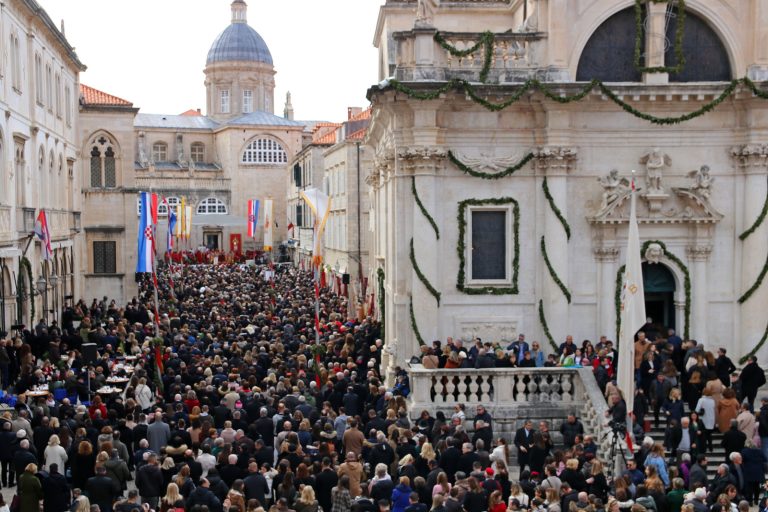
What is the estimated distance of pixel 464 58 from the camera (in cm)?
2341

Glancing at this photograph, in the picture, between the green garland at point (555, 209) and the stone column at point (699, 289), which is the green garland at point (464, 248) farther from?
the stone column at point (699, 289)

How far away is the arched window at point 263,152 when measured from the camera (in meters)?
92.6

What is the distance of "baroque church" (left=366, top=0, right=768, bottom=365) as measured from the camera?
2327cm

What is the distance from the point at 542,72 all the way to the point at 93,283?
95.8 feet

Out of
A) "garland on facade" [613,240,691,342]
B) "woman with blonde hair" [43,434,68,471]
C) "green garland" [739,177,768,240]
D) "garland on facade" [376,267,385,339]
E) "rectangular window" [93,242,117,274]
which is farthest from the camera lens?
"rectangular window" [93,242,117,274]

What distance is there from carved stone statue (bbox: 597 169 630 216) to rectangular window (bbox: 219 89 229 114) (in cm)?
8060

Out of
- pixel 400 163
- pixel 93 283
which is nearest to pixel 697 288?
pixel 400 163

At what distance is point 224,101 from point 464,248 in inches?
3174

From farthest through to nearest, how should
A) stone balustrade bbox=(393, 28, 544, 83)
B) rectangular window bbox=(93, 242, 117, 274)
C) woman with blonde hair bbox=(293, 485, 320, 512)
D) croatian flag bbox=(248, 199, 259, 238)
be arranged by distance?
croatian flag bbox=(248, 199, 259, 238)
rectangular window bbox=(93, 242, 117, 274)
stone balustrade bbox=(393, 28, 544, 83)
woman with blonde hair bbox=(293, 485, 320, 512)

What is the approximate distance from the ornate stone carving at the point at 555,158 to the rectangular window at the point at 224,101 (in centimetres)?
8016

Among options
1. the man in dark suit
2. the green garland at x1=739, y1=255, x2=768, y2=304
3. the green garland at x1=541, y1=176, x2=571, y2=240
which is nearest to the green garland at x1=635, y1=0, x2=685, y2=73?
the green garland at x1=541, y1=176, x2=571, y2=240

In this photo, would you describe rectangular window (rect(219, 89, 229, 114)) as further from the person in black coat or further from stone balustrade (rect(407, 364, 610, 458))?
the person in black coat

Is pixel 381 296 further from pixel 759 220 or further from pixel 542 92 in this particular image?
pixel 759 220

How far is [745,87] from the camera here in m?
22.9
